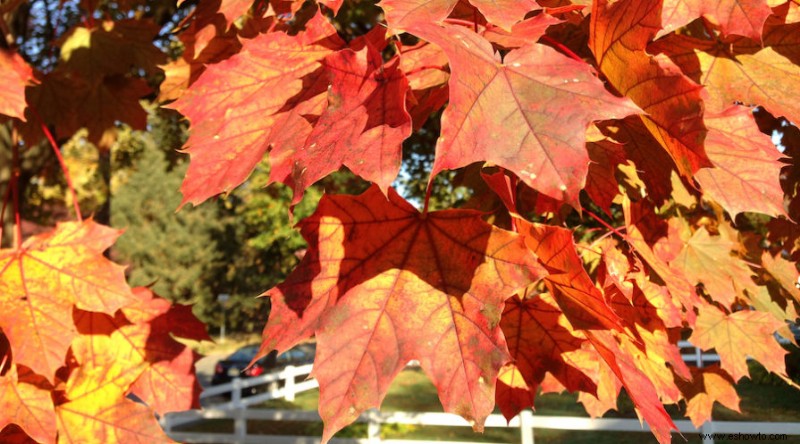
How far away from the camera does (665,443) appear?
1.12m

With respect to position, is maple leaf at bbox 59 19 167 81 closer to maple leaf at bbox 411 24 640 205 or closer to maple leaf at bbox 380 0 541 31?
maple leaf at bbox 380 0 541 31

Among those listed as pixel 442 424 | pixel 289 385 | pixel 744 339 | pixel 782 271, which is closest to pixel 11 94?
pixel 744 339

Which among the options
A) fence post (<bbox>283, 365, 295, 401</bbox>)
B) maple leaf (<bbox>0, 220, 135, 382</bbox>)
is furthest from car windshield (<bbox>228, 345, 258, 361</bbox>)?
maple leaf (<bbox>0, 220, 135, 382</bbox>)

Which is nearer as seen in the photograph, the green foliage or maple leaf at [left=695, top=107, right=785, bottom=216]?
maple leaf at [left=695, top=107, right=785, bottom=216]

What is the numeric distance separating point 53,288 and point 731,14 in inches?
65.5

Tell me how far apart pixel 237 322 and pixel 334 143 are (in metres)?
34.7

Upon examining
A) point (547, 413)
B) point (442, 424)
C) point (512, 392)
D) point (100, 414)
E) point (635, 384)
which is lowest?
point (547, 413)

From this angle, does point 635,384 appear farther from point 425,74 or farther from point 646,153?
point 425,74

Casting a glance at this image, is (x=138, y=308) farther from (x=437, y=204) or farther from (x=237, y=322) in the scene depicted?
(x=237, y=322)

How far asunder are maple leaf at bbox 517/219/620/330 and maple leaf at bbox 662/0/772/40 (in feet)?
1.52

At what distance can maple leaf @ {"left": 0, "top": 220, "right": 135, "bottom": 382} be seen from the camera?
5.38 feet

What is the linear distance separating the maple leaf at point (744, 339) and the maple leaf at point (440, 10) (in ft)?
5.27

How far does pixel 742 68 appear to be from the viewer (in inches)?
58.0

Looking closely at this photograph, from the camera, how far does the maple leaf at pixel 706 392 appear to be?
2.64m
